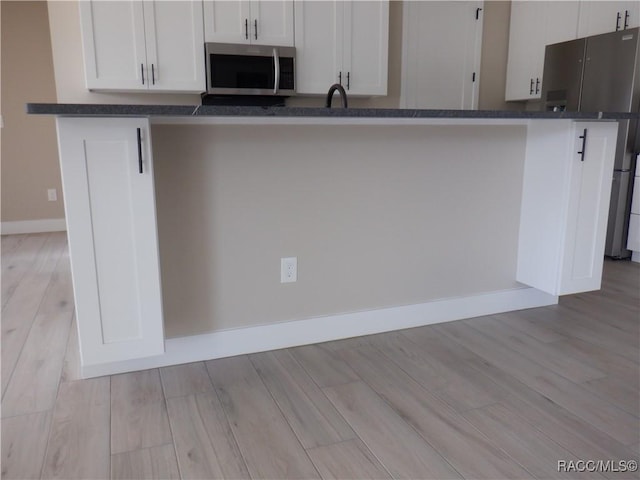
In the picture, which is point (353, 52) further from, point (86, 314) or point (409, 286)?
point (86, 314)

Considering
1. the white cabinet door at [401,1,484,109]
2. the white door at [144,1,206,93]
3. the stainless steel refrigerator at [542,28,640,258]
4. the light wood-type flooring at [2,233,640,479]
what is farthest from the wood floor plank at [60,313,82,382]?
the stainless steel refrigerator at [542,28,640,258]

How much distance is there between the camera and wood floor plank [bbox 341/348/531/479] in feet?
4.61

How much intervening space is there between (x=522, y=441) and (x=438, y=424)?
9.8 inches

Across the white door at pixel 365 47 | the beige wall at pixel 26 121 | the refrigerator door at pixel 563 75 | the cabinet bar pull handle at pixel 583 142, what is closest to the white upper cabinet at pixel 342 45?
the white door at pixel 365 47

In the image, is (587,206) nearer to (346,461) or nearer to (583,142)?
(583,142)

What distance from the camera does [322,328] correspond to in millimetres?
2227

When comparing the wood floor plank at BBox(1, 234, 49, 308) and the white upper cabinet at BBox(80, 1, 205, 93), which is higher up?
the white upper cabinet at BBox(80, 1, 205, 93)


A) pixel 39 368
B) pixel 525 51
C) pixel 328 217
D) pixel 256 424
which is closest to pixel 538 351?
pixel 328 217

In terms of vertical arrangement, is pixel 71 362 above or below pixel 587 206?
below

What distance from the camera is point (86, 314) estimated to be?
1.66 meters

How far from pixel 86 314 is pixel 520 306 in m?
2.07

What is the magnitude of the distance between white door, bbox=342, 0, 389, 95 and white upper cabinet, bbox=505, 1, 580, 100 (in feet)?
4.71

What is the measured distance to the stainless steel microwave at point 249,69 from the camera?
3.56m

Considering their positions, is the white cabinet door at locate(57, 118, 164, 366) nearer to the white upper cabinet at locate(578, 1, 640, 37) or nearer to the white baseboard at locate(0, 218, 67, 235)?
the white baseboard at locate(0, 218, 67, 235)
